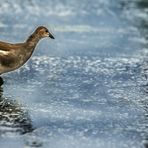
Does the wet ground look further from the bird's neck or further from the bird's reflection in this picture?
the bird's neck

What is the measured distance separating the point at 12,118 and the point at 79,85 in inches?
80.0

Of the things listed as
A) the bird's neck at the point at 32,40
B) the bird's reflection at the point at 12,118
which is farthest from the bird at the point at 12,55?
the bird's reflection at the point at 12,118

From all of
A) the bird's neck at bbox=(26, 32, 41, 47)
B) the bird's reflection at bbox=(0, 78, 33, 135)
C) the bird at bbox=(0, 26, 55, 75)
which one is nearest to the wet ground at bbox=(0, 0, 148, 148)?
the bird's reflection at bbox=(0, 78, 33, 135)

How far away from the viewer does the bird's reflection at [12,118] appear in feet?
24.3

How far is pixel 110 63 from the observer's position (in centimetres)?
1129

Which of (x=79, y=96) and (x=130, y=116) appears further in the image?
(x=79, y=96)

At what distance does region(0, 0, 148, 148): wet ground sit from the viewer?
7.31m

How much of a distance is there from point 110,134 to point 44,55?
4.69m

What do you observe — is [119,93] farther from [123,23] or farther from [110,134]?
[123,23]

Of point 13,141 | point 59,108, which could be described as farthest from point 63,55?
point 13,141

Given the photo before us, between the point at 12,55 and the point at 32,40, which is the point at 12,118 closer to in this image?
the point at 12,55

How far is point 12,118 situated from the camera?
7891 millimetres

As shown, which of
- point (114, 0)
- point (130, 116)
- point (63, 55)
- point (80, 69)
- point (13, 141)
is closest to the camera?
point (13, 141)

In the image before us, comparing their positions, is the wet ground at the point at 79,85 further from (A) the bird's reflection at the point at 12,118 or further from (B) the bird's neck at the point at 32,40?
(B) the bird's neck at the point at 32,40
